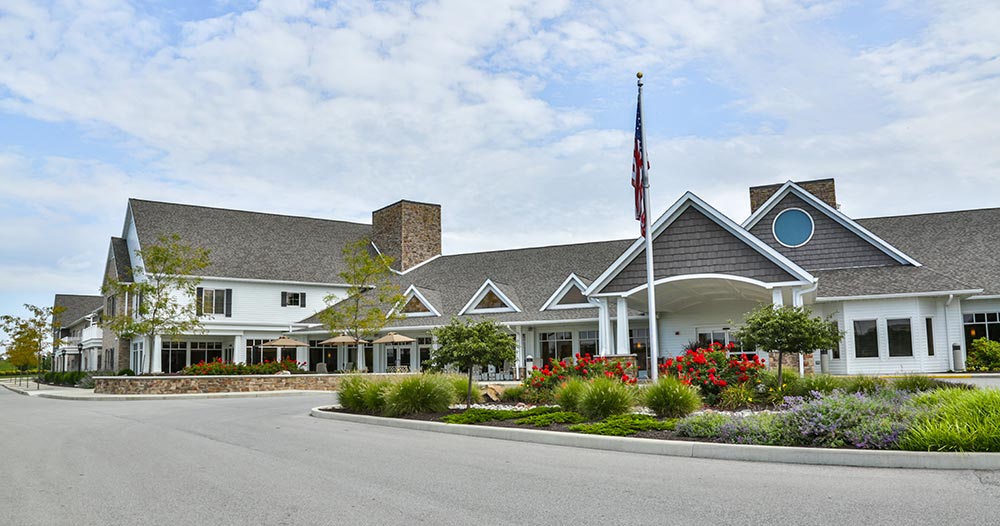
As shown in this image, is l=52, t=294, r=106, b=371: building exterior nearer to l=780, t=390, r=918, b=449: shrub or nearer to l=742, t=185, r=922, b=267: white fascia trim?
l=742, t=185, r=922, b=267: white fascia trim

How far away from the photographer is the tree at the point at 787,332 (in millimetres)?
16828

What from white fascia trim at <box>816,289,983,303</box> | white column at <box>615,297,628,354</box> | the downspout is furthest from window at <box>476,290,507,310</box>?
the downspout

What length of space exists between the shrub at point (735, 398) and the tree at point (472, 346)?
14.0 feet

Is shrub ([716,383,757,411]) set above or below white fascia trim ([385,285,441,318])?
below

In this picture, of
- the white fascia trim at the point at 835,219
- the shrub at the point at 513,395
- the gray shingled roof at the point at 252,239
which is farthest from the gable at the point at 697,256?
the gray shingled roof at the point at 252,239

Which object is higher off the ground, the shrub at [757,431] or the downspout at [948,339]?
the downspout at [948,339]

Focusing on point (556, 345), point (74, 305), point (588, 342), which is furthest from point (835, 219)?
point (74, 305)

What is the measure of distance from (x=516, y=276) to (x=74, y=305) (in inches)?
2279

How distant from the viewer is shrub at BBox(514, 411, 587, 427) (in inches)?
558

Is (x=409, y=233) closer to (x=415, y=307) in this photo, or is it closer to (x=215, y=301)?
(x=415, y=307)

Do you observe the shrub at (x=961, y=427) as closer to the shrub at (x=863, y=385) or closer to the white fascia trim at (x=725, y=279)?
the shrub at (x=863, y=385)

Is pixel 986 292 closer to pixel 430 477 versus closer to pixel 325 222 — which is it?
pixel 430 477

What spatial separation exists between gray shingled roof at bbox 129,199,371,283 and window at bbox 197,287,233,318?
2.97 feet

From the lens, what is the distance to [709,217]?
23422 mm
